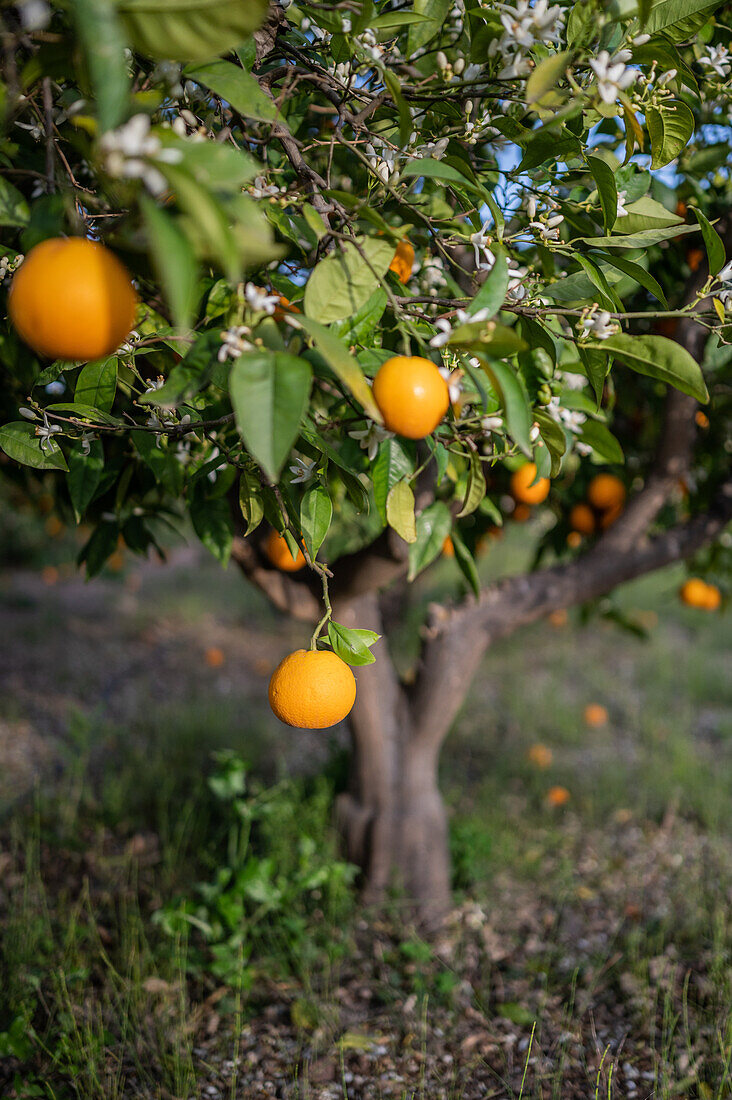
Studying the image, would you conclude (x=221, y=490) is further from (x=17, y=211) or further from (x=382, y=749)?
(x=382, y=749)

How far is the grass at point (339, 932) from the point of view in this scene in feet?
4.32

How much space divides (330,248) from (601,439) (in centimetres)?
45

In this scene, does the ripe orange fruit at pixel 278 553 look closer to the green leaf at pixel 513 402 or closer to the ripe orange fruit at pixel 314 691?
the ripe orange fruit at pixel 314 691

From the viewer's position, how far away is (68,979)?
1429mm

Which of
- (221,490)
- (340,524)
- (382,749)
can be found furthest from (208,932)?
(221,490)

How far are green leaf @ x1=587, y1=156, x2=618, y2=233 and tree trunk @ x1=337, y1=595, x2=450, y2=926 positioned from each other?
1.18 m

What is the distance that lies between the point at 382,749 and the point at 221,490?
3.49ft

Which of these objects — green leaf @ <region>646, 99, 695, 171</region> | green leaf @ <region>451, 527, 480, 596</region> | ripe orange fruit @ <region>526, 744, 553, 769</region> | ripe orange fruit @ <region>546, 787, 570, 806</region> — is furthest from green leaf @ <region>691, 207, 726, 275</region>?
ripe orange fruit @ <region>526, 744, 553, 769</region>

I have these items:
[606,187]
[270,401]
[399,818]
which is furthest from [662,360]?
[399,818]

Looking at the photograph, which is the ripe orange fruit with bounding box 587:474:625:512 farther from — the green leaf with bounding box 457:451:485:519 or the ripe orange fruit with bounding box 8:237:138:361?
the ripe orange fruit with bounding box 8:237:138:361

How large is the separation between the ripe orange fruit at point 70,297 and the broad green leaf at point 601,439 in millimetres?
658

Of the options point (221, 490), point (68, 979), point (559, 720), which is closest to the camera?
point (221, 490)

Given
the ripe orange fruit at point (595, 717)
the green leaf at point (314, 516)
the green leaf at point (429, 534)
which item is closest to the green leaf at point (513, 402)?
the green leaf at point (314, 516)

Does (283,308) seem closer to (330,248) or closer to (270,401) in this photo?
(330,248)
